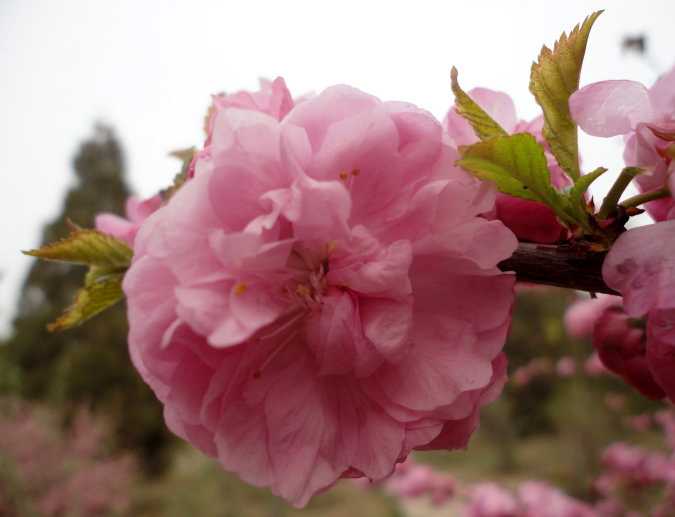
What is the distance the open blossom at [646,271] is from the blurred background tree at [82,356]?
6042mm

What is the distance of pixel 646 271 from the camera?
0.32 m

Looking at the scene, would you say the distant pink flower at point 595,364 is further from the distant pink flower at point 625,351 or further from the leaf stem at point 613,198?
the leaf stem at point 613,198

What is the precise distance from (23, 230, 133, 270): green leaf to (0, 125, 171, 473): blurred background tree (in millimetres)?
5713

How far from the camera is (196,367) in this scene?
338mm

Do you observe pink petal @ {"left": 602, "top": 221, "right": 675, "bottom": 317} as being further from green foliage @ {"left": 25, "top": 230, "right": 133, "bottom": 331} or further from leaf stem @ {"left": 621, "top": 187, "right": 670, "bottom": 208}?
green foliage @ {"left": 25, "top": 230, "right": 133, "bottom": 331}

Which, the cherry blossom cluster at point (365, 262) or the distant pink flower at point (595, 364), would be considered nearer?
the cherry blossom cluster at point (365, 262)

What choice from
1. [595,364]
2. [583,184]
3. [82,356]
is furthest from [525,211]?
[82,356]

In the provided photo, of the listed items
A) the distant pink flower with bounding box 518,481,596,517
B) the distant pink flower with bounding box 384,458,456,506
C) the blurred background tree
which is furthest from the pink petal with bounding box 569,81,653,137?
the blurred background tree

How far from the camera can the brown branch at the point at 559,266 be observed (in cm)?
36

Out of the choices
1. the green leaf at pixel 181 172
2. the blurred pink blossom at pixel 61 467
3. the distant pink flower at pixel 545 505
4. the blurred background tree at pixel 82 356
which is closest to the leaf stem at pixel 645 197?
the green leaf at pixel 181 172

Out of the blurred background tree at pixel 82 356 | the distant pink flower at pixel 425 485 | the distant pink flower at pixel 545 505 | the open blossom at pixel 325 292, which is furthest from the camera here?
the blurred background tree at pixel 82 356

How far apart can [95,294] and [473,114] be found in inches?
14.1

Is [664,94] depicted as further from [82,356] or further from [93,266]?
[82,356]

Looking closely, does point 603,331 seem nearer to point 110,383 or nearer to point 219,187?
point 219,187
